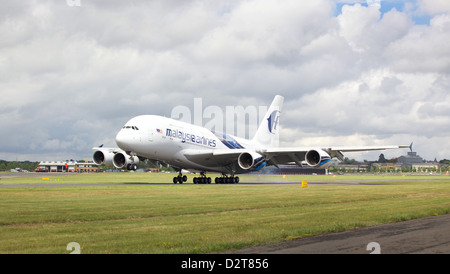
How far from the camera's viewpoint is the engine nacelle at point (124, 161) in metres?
49.5

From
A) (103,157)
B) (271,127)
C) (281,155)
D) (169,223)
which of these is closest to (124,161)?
(103,157)

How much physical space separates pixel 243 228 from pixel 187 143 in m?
34.7

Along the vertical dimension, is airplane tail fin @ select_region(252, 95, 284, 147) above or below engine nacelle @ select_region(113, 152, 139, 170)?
above

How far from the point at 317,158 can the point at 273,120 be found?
1895 cm

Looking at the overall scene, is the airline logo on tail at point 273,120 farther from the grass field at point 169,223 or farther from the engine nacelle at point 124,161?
the grass field at point 169,223

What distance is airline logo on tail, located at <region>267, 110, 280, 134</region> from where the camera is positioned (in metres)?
65.7

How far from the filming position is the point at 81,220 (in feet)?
56.5

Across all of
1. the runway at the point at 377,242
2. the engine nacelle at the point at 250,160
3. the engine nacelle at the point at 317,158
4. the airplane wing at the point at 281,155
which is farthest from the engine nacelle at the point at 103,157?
the runway at the point at 377,242

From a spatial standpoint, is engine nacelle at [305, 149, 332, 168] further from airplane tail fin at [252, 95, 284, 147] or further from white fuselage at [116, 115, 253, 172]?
airplane tail fin at [252, 95, 284, 147]

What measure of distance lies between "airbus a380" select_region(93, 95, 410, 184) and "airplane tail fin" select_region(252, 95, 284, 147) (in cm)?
668

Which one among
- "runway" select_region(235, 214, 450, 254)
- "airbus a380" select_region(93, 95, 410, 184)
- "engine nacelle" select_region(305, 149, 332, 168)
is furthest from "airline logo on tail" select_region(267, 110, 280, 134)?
"runway" select_region(235, 214, 450, 254)

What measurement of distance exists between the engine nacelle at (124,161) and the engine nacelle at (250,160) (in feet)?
35.4
